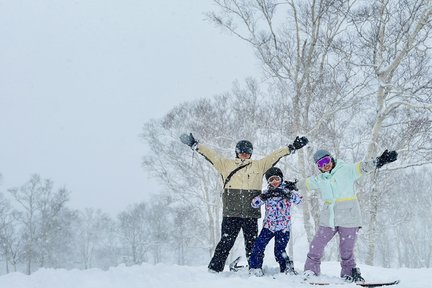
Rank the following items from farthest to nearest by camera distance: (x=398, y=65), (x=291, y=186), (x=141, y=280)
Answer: (x=398, y=65)
(x=291, y=186)
(x=141, y=280)

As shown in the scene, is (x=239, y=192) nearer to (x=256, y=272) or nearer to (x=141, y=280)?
(x=256, y=272)

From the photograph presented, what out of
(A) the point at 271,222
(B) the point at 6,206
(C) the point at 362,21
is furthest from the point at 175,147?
(B) the point at 6,206

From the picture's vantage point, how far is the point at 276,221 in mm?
4168

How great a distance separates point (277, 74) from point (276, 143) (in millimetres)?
3742

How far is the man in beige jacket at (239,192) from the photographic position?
4.29 metres

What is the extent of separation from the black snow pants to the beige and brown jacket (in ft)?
0.30

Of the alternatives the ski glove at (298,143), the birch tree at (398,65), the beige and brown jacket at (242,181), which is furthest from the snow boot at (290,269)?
the birch tree at (398,65)

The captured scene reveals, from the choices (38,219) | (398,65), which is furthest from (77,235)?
(398,65)

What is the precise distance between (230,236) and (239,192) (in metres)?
0.51

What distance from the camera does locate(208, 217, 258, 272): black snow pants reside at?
4234 mm

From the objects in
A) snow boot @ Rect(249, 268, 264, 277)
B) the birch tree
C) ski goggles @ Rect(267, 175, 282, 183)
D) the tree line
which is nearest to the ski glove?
ski goggles @ Rect(267, 175, 282, 183)

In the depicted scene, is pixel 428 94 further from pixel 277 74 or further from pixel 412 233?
pixel 412 233

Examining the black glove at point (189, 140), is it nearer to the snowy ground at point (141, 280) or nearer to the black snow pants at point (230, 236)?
the black snow pants at point (230, 236)

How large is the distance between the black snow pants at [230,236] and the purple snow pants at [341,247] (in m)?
0.68
